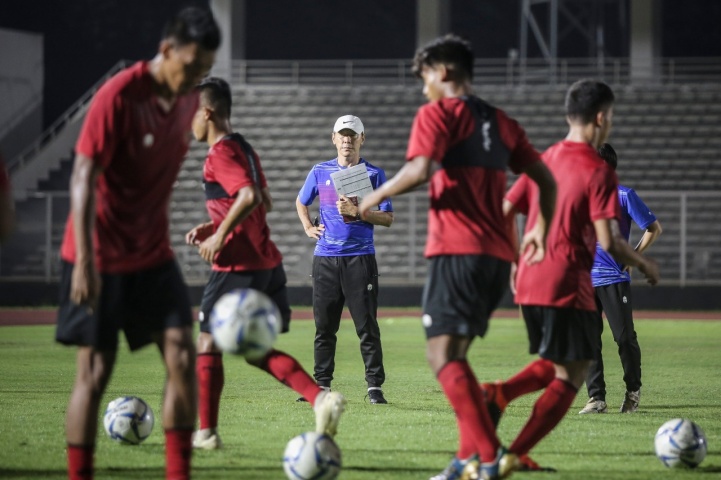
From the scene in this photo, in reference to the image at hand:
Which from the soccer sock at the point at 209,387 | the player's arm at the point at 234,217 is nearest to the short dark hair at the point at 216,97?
the player's arm at the point at 234,217

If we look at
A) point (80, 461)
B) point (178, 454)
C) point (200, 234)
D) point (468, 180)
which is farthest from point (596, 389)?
point (80, 461)

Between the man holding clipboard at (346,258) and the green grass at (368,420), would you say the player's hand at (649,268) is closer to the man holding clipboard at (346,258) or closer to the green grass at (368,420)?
the green grass at (368,420)

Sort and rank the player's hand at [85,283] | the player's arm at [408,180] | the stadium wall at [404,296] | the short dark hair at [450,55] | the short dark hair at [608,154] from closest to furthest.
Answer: the player's hand at [85,283]
the player's arm at [408,180]
the short dark hair at [450,55]
the short dark hair at [608,154]
the stadium wall at [404,296]

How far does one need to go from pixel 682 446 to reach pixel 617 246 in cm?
126

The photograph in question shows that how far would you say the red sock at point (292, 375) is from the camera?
6906 millimetres

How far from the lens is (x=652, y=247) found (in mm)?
24953

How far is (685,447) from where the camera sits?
6.34 metres

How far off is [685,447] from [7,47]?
27.7 metres

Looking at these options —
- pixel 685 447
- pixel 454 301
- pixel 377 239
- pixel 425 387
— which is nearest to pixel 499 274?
pixel 454 301

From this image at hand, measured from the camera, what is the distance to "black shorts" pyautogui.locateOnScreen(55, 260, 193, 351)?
198 inches

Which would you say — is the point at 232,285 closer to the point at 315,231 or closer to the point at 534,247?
the point at 534,247

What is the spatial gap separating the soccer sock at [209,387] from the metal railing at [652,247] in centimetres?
1755

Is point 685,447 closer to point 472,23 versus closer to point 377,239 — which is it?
point 377,239

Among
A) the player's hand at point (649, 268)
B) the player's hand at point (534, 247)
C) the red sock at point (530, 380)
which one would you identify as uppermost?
the player's hand at point (534, 247)
